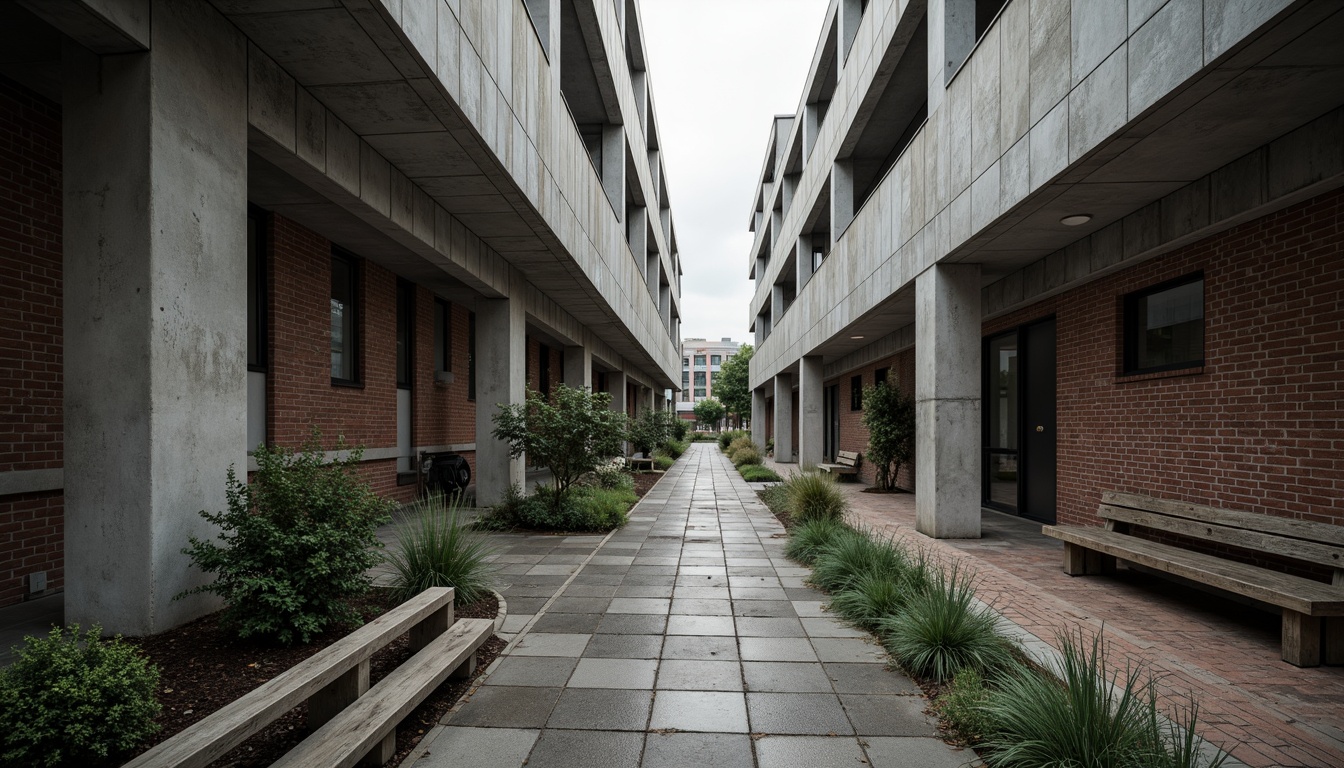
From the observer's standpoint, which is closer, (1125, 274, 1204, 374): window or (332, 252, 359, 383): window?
(1125, 274, 1204, 374): window

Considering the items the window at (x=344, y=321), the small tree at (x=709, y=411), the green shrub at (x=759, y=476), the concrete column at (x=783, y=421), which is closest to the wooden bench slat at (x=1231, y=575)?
the window at (x=344, y=321)

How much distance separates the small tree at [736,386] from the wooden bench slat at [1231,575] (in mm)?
53337

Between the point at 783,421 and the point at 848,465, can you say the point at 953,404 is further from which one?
the point at 783,421

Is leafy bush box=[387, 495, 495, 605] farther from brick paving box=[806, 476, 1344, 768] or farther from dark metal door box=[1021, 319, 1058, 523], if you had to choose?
dark metal door box=[1021, 319, 1058, 523]

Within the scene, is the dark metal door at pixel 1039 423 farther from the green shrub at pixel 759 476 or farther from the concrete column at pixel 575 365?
the concrete column at pixel 575 365

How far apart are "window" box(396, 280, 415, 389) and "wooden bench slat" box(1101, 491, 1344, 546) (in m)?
10.6

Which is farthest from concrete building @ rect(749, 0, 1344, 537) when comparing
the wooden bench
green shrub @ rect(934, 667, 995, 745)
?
the wooden bench

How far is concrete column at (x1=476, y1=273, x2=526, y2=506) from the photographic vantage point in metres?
11.2

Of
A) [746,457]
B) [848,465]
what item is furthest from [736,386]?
[848,465]

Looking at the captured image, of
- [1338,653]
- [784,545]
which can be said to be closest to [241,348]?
[784,545]

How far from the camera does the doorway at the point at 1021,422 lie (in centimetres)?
997

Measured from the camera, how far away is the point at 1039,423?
33.5ft

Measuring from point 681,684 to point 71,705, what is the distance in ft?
9.45

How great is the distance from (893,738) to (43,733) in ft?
11.8
